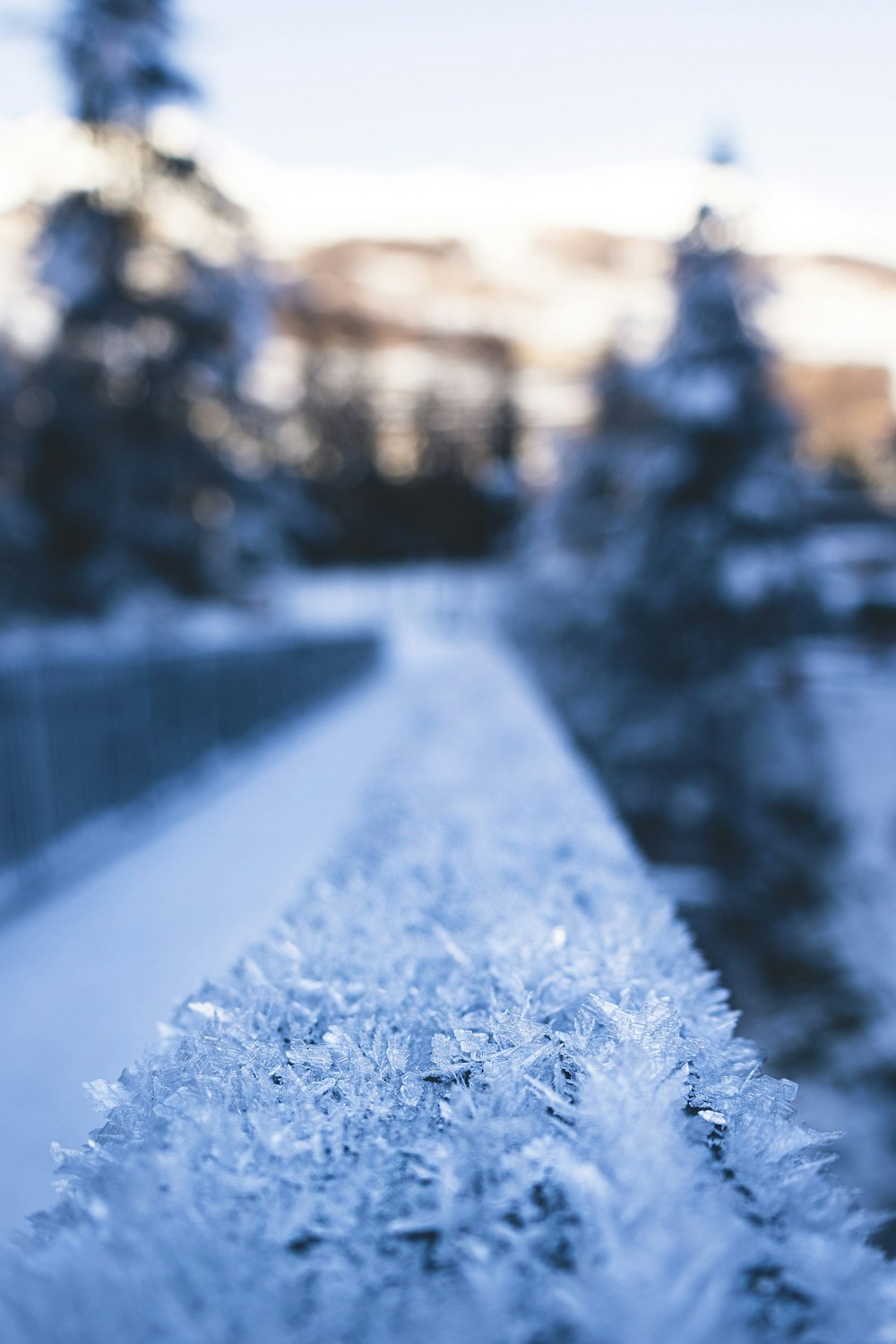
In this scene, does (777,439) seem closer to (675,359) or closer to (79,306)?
(675,359)

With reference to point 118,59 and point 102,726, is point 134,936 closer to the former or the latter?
point 102,726

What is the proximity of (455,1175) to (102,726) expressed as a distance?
6.11m

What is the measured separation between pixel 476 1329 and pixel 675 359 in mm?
20045

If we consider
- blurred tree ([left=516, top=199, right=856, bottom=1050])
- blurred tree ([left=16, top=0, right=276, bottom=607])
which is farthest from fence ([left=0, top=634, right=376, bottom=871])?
blurred tree ([left=16, top=0, right=276, bottom=607])

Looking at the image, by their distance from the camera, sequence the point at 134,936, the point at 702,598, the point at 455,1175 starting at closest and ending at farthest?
the point at 455,1175, the point at 134,936, the point at 702,598

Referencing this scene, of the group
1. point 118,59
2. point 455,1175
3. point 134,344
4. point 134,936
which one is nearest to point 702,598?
point 134,344

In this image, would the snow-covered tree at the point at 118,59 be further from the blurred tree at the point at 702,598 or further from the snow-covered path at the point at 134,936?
the snow-covered path at the point at 134,936

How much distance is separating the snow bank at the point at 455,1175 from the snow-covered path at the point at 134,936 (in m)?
1.33

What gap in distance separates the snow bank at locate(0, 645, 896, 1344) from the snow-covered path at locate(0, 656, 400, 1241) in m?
1.33

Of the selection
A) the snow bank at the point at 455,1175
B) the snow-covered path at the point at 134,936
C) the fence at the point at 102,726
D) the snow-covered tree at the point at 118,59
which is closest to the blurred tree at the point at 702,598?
the fence at the point at 102,726

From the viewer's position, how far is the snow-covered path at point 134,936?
2.90 m

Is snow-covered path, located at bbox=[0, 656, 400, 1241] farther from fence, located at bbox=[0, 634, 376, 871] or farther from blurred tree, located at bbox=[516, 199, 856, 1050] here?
blurred tree, located at bbox=[516, 199, 856, 1050]

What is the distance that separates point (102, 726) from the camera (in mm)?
6551

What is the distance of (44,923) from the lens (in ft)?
15.6
